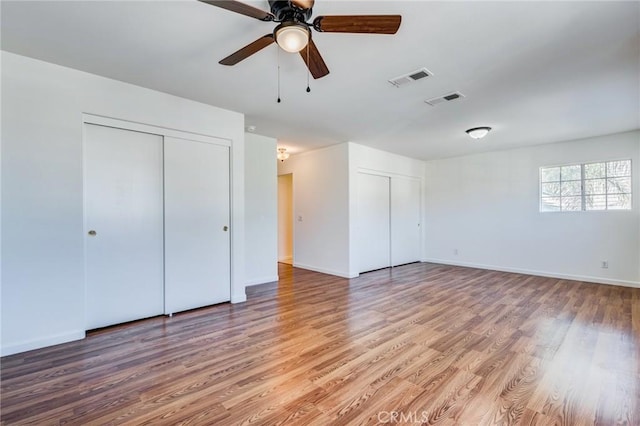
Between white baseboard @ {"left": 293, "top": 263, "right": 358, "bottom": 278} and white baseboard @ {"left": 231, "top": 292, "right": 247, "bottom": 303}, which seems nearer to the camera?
white baseboard @ {"left": 231, "top": 292, "right": 247, "bottom": 303}

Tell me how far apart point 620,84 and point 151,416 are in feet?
16.5

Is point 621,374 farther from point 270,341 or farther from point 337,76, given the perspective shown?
point 337,76

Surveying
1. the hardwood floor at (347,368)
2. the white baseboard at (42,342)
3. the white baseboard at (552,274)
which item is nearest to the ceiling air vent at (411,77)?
the hardwood floor at (347,368)

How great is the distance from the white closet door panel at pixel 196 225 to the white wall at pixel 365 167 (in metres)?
2.40

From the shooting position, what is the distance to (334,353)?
8.04 feet

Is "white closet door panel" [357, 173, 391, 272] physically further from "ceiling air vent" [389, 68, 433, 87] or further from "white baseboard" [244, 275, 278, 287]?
"ceiling air vent" [389, 68, 433, 87]

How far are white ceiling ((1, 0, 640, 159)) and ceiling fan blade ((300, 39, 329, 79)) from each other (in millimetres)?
233

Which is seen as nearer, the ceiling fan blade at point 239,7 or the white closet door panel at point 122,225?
the ceiling fan blade at point 239,7

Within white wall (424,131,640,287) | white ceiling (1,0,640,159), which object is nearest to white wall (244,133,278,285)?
white ceiling (1,0,640,159)

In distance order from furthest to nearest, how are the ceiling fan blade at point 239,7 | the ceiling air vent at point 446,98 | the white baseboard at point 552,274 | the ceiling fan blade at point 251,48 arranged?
the white baseboard at point 552,274 → the ceiling air vent at point 446,98 → the ceiling fan blade at point 251,48 → the ceiling fan blade at point 239,7

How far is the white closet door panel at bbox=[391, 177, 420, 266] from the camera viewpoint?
21.2 ft

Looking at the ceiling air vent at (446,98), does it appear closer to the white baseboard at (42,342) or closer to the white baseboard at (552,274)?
the white baseboard at (552,274)

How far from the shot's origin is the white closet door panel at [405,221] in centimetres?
647

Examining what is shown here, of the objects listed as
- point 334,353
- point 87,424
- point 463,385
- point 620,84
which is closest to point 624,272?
point 620,84
